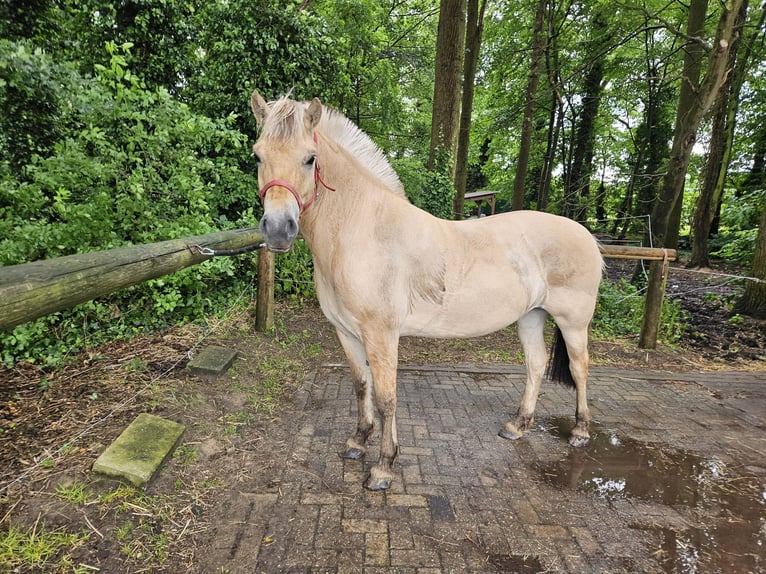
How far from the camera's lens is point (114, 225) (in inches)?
152

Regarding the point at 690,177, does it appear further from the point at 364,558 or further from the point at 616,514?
the point at 364,558

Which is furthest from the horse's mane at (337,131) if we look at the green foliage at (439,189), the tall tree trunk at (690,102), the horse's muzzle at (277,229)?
the tall tree trunk at (690,102)

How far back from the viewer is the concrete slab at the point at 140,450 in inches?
84.4

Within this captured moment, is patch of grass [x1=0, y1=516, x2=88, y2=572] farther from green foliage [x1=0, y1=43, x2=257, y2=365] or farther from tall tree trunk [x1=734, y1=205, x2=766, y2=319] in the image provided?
tall tree trunk [x1=734, y1=205, x2=766, y2=319]

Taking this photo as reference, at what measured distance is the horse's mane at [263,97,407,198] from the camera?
1880 millimetres

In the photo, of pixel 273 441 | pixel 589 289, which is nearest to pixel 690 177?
pixel 589 289

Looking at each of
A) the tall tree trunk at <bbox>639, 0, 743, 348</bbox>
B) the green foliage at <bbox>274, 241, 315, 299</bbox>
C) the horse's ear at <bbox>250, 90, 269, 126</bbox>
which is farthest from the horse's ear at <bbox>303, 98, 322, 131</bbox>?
the tall tree trunk at <bbox>639, 0, 743, 348</bbox>

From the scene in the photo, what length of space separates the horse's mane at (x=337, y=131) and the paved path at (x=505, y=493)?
2014mm

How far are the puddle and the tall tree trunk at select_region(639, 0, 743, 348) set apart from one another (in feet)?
8.86

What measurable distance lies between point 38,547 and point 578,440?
346cm

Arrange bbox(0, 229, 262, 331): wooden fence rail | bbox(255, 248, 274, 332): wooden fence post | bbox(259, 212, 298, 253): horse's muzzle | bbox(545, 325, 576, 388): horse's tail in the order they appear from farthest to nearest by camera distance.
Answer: bbox(255, 248, 274, 332): wooden fence post
bbox(545, 325, 576, 388): horse's tail
bbox(259, 212, 298, 253): horse's muzzle
bbox(0, 229, 262, 331): wooden fence rail

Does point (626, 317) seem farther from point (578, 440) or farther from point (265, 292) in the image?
point (265, 292)

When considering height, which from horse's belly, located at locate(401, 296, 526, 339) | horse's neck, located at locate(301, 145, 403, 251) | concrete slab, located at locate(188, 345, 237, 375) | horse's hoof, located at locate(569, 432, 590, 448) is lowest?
horse's hoof, located at locate(569, 432, 590, 448)

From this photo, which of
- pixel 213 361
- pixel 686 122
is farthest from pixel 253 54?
pixel 686 122
